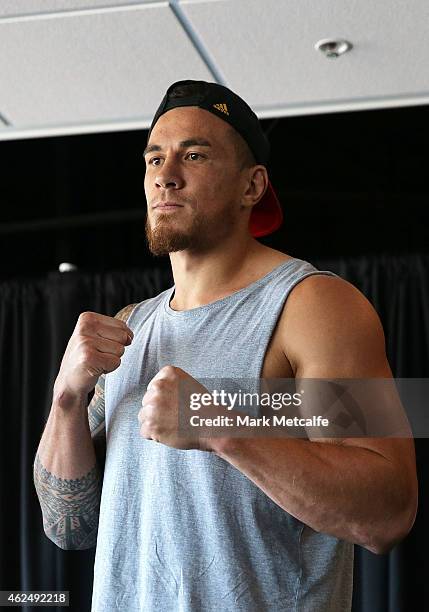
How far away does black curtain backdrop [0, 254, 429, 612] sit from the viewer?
2863mm

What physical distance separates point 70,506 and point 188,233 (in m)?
0.44

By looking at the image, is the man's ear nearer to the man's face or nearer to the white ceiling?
the man's face

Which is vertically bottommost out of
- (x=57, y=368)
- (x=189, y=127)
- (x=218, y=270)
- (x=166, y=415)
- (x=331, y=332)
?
(x=166, y=415)

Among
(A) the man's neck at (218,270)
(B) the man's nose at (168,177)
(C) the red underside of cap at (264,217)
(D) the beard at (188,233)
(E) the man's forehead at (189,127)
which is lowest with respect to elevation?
(A) the man's neck at (218,270)

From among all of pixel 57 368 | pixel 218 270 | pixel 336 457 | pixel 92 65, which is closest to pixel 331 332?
pixel 336 457

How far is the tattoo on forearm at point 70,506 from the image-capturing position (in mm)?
1487

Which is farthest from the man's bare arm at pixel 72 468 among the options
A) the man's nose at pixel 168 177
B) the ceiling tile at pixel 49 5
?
the ceiling tile at pixel 49 5

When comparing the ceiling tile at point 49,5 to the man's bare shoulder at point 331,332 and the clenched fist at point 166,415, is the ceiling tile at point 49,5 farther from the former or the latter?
the clenched fist at point 166,415

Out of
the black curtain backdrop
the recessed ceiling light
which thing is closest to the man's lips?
the recessed ceiling light

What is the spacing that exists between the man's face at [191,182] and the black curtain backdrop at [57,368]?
158 centimetres

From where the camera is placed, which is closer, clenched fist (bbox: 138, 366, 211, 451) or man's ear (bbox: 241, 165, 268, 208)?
clenched fist (bbox: 138, 366, 211, 451)

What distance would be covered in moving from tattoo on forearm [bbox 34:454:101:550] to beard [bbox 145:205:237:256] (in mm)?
343

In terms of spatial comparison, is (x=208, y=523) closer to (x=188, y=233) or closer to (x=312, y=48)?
(x=188, y=233)

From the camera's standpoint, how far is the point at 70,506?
150 cm
